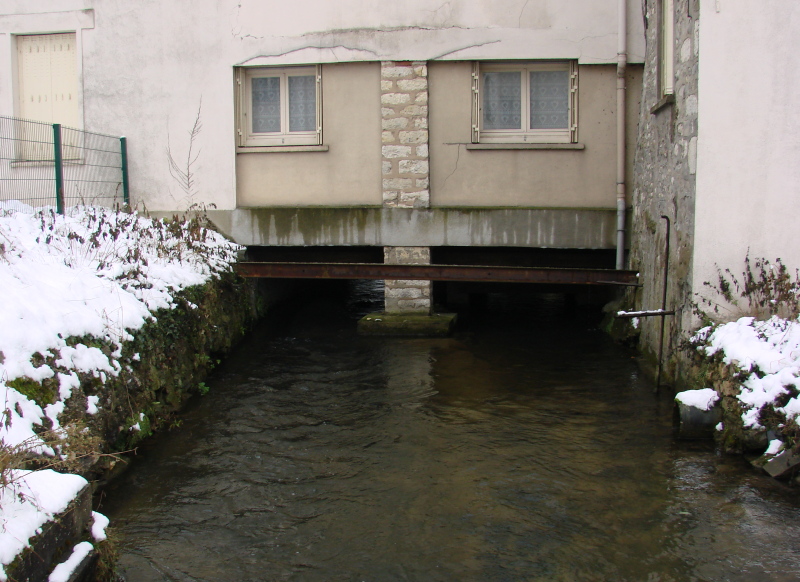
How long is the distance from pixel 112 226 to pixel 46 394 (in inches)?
158

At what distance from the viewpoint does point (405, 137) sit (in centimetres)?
1009

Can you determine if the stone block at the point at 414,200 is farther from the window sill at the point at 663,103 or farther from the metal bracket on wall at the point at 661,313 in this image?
the metal bracket on wall at the point at 661,313

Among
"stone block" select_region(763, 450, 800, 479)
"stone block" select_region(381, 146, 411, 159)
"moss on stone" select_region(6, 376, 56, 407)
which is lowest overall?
"stone block" select_region(763, 450, 800, 479)

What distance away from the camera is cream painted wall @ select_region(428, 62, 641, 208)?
32.4 feet

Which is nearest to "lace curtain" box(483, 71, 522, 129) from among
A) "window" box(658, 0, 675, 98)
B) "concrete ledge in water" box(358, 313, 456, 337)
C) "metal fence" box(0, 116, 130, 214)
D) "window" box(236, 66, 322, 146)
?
"window" box(658, 0, 675, 98)

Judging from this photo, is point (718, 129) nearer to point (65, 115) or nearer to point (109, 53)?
point (109, 53)

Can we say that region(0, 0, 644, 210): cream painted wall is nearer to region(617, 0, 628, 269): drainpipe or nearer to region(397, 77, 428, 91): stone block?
region(617, 0, 628, 269): drainpipe

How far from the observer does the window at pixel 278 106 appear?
412 inches

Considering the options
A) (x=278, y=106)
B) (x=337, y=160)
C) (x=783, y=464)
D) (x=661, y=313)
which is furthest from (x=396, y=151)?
(x=783, y=464)

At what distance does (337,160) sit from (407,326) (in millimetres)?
2472

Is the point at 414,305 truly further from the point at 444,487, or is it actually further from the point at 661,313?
the point at 444,487

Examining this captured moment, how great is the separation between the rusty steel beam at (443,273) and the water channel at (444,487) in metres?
1.08

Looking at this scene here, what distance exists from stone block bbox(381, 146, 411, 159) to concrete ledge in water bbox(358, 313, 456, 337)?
7.20 ft

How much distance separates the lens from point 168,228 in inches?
363
